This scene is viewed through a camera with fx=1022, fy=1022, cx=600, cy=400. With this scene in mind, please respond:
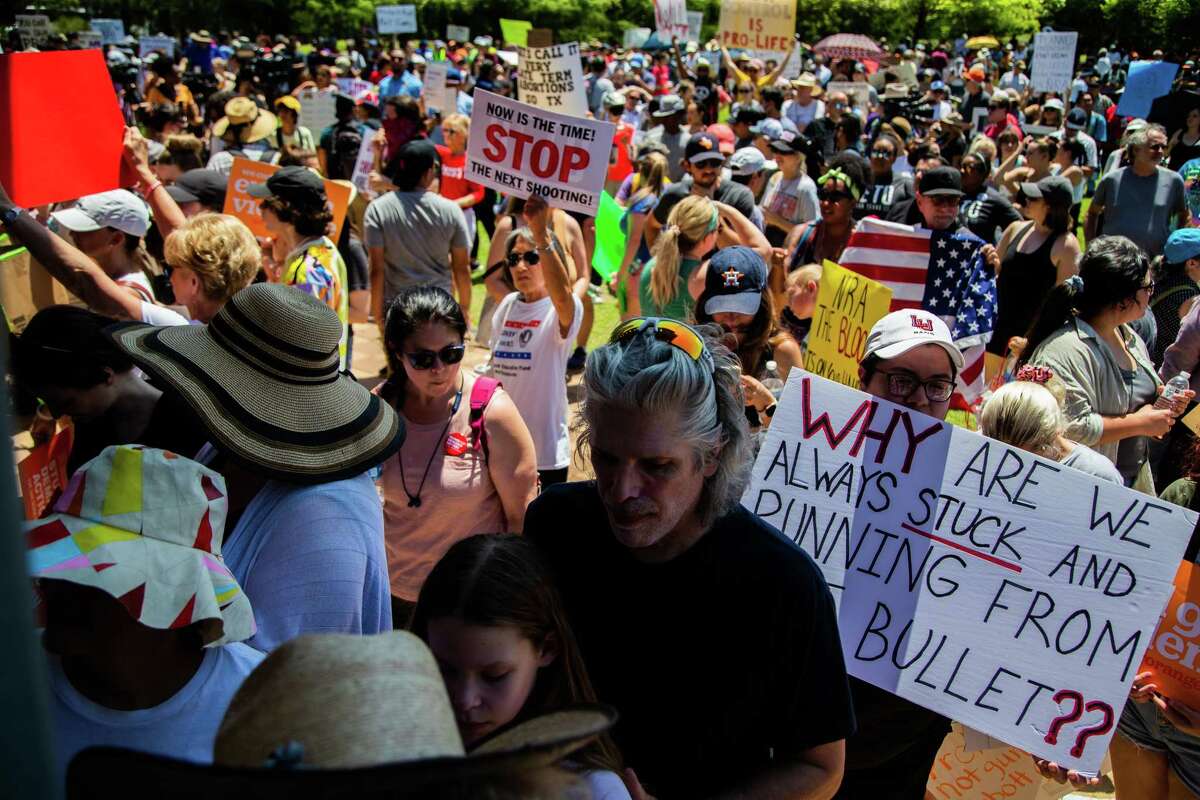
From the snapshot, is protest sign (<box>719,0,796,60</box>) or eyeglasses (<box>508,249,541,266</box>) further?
protest sign (<box>719,0,796,60</box>)

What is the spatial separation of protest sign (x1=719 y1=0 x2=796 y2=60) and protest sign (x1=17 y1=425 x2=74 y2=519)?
14.7m

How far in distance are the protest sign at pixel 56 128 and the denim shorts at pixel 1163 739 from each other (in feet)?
14.1

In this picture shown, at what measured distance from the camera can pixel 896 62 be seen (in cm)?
2873

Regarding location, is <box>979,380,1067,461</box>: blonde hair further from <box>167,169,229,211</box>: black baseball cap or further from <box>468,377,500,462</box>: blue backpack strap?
<box>167,169,229,211</box>: black baseball cap

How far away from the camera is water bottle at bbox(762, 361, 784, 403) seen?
3977mm

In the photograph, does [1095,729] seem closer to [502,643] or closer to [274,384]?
[502,643]

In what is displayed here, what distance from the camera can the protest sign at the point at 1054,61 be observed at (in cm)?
1491

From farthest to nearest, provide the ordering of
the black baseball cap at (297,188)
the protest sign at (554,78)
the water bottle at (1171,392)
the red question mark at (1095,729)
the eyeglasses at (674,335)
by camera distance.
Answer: the protest sign at (554,78)
the black baseball cap at (297,188)
the water bottle at (1171,392)
the red question mark at (1095,729)
the eyeglasses at (674,335)

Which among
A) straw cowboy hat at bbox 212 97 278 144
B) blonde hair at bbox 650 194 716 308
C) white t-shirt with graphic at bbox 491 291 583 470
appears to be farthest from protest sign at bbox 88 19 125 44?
white t-shirt with graphic at bbox 491 291 583 470

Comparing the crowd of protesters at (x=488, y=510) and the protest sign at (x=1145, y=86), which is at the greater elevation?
the protest sign at (x=1145, y=86)

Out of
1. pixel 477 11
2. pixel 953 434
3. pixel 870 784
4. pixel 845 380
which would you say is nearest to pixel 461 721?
pixel 870 784

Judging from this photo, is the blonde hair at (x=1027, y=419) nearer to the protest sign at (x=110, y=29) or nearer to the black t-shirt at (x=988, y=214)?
the black t-shirt at (x=988, y=214)

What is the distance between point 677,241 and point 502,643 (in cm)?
390

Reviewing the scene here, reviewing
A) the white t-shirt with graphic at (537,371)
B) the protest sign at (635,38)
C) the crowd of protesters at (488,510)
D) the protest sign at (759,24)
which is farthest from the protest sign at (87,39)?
the white t-shirt with graphic at (537,371)
